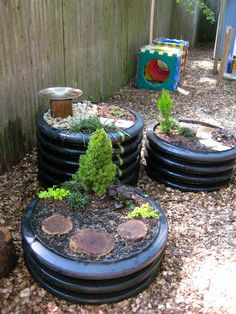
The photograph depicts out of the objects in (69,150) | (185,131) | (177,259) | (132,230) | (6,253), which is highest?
(69,150)

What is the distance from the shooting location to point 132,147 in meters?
3.61

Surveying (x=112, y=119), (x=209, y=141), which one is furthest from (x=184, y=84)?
(x=112, y=119)

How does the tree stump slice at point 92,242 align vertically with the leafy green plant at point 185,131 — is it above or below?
below

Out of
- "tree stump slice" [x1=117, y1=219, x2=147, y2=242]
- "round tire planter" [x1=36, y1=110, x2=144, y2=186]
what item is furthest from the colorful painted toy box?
"tree stump slice" [x1=117, y1=219, x2=147, y2=242]

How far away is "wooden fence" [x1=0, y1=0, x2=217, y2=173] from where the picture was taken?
388 centimetres

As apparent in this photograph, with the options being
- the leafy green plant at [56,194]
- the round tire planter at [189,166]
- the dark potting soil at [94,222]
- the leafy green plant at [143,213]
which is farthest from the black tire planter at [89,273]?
the round tire planter at [189,166]

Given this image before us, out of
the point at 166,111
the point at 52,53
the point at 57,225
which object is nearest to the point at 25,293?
the point at 57,225

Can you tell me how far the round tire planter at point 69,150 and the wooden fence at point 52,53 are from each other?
2.05 feet

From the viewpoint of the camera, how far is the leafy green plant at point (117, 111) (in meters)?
3.93

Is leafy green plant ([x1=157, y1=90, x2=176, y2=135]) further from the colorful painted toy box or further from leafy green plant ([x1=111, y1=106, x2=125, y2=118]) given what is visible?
the colorful painted toy box

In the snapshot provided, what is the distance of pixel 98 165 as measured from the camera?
2871mm

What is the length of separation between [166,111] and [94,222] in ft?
6.09

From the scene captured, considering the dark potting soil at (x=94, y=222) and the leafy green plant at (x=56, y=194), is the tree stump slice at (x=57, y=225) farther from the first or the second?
the leafy green plant at (x=56, y=194)

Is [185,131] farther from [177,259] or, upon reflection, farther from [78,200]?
[78,200]
